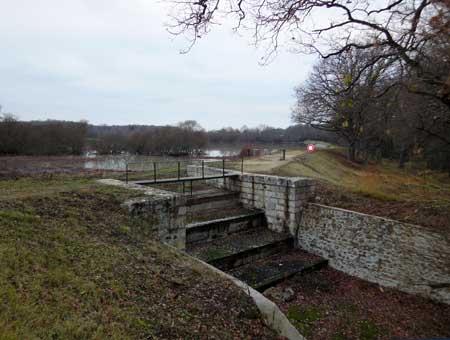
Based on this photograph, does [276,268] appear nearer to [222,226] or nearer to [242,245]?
[242,245]

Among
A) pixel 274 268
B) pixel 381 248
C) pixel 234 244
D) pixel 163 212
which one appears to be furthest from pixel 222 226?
pixel 381 248

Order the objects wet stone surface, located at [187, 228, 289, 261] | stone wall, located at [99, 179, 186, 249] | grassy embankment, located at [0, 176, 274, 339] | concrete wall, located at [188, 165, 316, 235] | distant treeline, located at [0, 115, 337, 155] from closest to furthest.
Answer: grassy embankment, located at [0, 176, 274, 339], stone wall, located at [99, 179, 186, 249], wet stone surface, located at [187, 228, 289, 261], concrete wall, located at [188, 165, 316, 235], distant treeline, located at [0, 115, 337, 155]

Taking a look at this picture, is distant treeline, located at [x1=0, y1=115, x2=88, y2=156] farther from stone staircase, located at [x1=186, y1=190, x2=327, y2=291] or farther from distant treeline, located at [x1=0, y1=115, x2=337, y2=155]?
stone staircase, located at [x1=186, y1=190, x2=327, y2=291]

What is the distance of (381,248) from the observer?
24.2ft

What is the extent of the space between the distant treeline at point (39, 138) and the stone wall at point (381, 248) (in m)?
25.5

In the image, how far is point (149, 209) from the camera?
614 centimetres

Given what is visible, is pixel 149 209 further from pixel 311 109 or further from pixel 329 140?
pixel 329 140

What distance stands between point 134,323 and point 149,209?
3.37m

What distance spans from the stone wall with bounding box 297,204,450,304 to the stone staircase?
0.62m

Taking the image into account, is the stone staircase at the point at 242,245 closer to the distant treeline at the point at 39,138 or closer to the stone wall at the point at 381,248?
the stone wall at the point at 381,248

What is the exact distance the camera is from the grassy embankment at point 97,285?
104 inches

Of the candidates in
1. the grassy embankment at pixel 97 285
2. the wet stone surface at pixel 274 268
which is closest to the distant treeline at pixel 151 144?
the wet stone surface at pixel 274 268

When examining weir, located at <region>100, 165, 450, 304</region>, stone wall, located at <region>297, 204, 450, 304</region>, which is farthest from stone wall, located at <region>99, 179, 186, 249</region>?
stone wall, located at <region>297, 204, 450, 304</region>

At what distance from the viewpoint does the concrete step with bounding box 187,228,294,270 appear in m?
7.27
